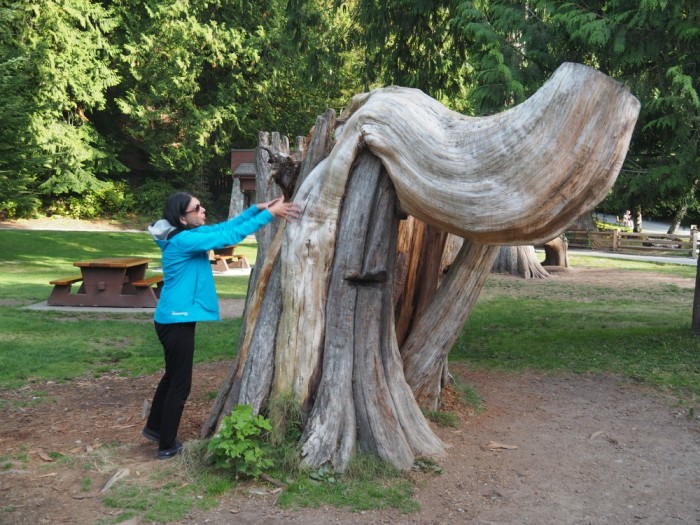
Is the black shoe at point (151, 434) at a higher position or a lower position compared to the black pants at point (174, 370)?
lower

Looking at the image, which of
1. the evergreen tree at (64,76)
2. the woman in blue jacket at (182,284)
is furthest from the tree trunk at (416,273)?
the evergreen tree at (64,76)

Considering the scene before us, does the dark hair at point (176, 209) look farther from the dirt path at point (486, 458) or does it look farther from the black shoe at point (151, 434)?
the dirt path at point (486, 458)

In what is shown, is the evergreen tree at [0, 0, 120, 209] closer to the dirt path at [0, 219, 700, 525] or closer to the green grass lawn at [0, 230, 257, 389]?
the green grass lawn at [0, 230, 257, 389]

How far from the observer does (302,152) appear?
6.05m

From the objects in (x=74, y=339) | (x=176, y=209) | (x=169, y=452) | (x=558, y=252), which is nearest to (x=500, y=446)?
(x=169, y=452)

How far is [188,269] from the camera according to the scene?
15.8 feet

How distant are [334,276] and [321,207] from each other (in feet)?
1.59

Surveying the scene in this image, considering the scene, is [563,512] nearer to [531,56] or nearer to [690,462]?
[690,462]

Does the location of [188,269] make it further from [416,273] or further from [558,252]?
[558,252]

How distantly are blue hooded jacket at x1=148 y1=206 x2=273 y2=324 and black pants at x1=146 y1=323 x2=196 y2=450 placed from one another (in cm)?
9

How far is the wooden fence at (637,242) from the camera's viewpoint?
92.3 feet

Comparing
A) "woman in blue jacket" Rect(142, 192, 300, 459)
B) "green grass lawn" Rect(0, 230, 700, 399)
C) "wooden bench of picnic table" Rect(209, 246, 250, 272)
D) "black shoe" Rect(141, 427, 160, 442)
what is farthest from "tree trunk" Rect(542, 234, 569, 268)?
"black shoe" Rect(141, 427, 160, 442)

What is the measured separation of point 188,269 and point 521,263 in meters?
13.4

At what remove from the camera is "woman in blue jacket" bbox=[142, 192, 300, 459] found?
187 inches
